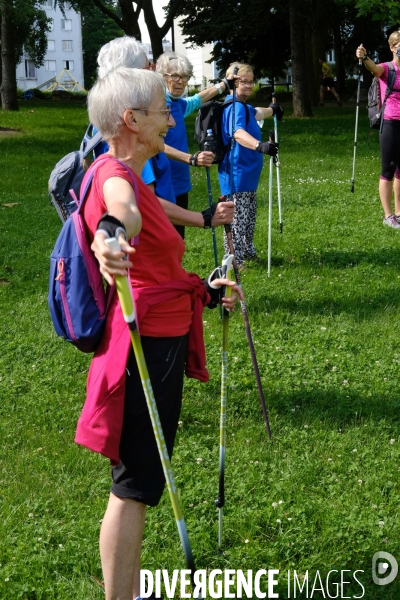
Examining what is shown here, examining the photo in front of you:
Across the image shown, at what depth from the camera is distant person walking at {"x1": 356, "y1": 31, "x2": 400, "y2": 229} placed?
32.0ft

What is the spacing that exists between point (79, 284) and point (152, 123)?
66cm

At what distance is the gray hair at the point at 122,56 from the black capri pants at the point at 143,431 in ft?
5.78

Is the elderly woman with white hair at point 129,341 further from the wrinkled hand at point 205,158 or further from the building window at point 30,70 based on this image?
the building window at point 30,70

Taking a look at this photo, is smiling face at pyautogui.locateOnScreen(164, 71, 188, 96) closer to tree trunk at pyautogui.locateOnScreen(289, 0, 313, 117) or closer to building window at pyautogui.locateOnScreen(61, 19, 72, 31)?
tree trunk at pyautogui.locateOnScreen(289, 0, 313, 117)

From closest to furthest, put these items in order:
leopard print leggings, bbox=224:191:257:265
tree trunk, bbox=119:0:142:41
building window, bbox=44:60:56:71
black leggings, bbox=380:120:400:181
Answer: leopard print leggings, bbox=224:191:257:265, black leggings, bbox=380:120:400:181, tree trunk, bbox=119:0:142:41, building window, bbox=44:60:56:71

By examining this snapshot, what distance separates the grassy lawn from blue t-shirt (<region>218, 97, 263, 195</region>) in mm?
958

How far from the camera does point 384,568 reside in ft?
11.9

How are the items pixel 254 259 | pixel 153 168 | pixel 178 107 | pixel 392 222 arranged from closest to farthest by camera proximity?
pixel 153 168 < pixel 178 107 < pixel 254 259 < pixel 392 222

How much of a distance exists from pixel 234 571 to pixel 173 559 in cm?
30

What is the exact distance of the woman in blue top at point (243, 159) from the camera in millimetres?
7625

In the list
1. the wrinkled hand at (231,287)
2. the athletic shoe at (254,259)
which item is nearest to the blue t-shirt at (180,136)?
the athletic shoe at (254,259)

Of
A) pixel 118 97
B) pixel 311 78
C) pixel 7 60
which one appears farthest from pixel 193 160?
pixel 311 78

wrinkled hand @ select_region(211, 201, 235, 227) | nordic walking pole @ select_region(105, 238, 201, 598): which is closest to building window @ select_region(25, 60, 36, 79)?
wrinkled hand @ select_region(211, 201, 235, 227)

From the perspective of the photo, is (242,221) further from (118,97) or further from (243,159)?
(118,97)
